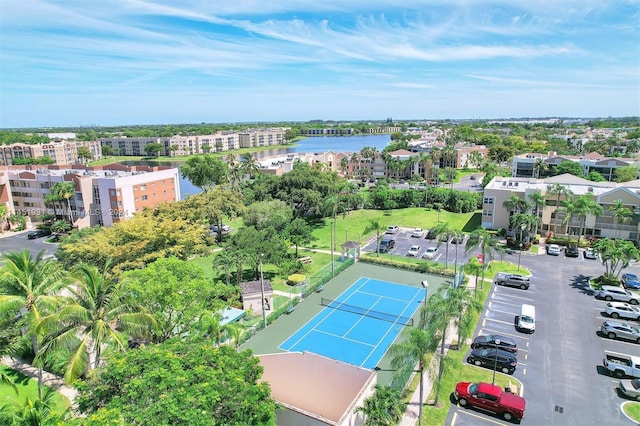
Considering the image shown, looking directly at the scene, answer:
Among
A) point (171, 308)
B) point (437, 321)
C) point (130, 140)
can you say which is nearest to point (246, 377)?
point (171, 308)

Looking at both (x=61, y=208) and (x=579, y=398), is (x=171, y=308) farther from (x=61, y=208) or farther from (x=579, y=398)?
(x=61, y=208)

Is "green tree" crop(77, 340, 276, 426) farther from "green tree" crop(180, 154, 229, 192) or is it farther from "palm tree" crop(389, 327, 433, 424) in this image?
"green tree" crop(180, 154, 229, 192)

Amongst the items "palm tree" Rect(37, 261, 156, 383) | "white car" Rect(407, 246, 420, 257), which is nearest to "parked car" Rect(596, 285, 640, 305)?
"white car" Rect(407, 246, 420, 257)

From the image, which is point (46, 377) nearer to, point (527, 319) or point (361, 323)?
point (361, 323)

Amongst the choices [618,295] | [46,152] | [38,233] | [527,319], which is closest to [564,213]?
[618,295]

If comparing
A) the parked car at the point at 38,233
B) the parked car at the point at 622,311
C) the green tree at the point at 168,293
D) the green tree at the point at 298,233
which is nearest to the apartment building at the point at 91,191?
the parked car at the point at 38,233
